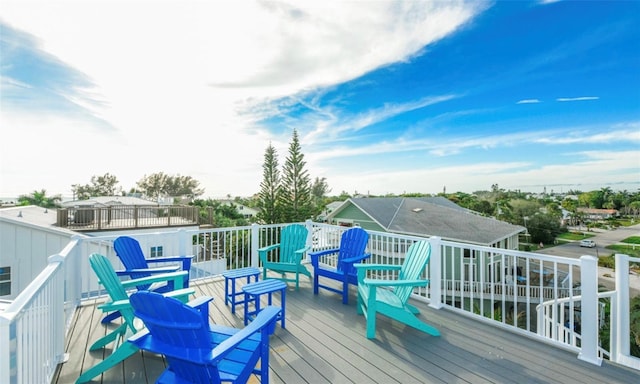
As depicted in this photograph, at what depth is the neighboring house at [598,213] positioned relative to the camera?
18.9 metres

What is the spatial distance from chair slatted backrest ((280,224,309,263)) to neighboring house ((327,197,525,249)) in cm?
920

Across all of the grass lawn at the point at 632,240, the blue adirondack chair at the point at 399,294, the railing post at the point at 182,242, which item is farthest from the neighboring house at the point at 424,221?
the railing post at the point at 182,242

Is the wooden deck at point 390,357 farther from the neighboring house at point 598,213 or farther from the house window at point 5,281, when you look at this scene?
the neighboring house at point 598,213

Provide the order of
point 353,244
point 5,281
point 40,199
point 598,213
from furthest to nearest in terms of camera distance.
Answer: point 40,199 → point 598,213 → point 5,281 → point 353,244

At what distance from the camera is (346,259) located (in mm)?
3867

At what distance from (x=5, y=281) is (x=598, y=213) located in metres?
29.0

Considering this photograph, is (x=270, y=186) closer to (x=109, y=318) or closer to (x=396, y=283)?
(x=109, y=318)

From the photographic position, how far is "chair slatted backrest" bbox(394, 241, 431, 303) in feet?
9.83

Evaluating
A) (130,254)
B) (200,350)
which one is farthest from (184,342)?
(130,254)

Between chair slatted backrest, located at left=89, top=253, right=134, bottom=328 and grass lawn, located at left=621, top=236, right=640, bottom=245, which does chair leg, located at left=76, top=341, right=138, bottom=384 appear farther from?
grass lawn, located at left=621, top=236, right=640, bottom=245

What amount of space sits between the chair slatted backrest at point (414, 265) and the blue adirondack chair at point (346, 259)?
0.74 meters

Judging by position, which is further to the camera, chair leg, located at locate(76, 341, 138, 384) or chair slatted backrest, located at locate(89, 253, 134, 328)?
chair slatted backrest, located at locate(89, 253, 134, 328)

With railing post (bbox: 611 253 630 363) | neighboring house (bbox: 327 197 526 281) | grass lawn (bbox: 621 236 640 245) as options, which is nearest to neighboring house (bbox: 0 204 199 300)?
railing post (bbox: 611 253 630 363)

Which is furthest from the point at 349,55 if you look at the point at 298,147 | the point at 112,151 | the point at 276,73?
the point at 112,151
